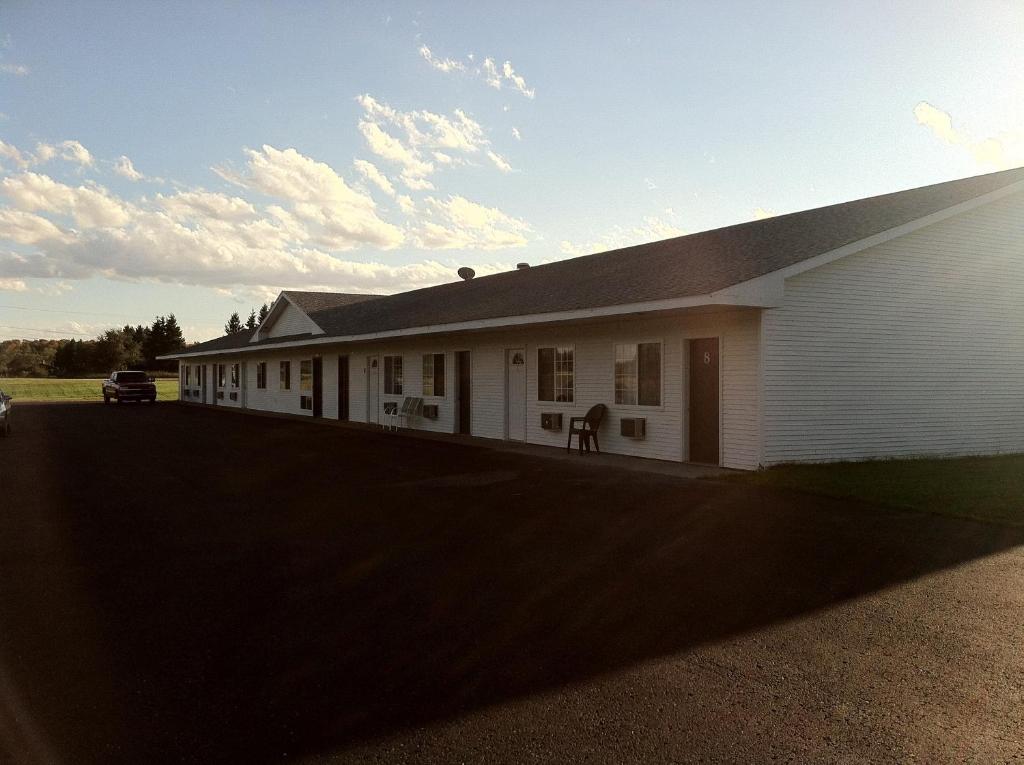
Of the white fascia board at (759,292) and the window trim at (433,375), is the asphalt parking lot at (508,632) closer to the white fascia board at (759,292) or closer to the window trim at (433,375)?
the white fascia board at (759,292)

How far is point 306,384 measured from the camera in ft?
102

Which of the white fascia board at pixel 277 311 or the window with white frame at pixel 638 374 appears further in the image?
the white fascia board at pixel 277 311

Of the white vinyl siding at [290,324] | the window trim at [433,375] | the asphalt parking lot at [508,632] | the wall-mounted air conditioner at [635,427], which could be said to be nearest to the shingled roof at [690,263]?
the window trim at [433,375]

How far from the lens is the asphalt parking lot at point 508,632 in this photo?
341 centimetres

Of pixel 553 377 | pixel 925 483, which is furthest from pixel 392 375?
pixel 925 483

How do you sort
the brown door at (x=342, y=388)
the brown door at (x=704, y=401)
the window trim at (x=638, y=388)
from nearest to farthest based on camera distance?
the brown door at (x=704, y=401)
the window trim at (x=638, y=388)
the brown door at (x=342, y=388)

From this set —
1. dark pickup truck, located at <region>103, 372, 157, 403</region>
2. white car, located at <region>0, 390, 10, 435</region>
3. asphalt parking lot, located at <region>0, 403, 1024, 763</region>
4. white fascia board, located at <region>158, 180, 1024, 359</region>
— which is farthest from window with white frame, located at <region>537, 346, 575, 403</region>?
dark pickup truck, located at <region>103, 372, 157, 403</region>

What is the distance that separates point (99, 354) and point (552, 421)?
10842 cm

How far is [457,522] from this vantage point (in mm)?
8328

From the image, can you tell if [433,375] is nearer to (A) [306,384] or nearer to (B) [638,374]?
(B) [638,374]

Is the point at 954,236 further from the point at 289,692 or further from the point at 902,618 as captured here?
the point at 289,692

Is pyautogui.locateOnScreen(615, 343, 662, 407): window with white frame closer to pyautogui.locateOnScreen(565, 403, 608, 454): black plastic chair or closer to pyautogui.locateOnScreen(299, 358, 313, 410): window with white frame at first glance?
pyautogui.locateOnScreen(565, 403, 608, 454): black plastic chair

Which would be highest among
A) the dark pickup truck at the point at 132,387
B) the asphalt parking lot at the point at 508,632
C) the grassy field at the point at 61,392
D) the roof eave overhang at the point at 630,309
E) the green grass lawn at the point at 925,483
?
the roof eave overhang at the point at 630,309

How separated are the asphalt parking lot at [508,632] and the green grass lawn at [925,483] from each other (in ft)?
2.14
